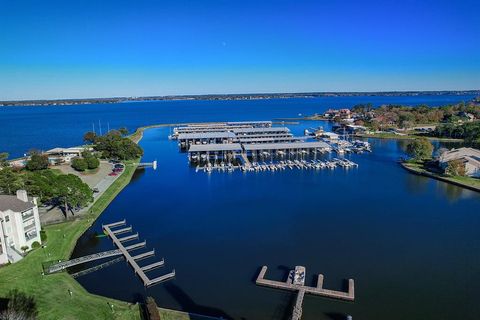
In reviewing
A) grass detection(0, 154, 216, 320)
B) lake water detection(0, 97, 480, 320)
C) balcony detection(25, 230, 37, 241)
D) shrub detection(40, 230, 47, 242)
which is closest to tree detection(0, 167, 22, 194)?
grass detection(0, 154, 216, 320)

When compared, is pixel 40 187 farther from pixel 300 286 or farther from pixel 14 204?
pixel 300 286

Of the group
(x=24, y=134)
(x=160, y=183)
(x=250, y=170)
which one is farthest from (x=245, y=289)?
(x=24, y=134)

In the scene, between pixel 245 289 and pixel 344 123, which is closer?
pixel 245 289

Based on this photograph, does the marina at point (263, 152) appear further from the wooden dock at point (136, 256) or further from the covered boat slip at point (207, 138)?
the wooden dock at point (136, 256)

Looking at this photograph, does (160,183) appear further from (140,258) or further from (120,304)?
(120,304)

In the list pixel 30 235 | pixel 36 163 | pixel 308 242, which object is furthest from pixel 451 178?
pixel 36 163

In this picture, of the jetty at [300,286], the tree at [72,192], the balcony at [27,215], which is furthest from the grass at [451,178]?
the balcony at [27,215]

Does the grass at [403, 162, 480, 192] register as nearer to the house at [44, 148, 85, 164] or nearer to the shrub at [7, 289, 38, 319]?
the shrub at [7, 289, 38, 319]
